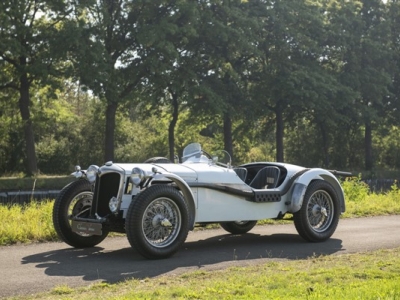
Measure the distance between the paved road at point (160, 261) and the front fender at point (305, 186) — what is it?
0.55m

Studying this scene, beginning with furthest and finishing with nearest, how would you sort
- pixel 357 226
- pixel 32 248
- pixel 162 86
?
pixel 162 86
pixel 357 226
pixel 32 248

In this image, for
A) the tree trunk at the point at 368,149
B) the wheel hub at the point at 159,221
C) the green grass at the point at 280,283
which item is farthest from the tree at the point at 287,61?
the green grass at the point at 280,283

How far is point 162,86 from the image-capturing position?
122ft

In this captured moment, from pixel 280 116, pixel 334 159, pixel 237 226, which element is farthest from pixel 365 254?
pixel 334 159

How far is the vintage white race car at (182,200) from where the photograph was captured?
9.14 meters

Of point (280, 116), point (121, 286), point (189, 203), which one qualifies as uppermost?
point (280, 116)

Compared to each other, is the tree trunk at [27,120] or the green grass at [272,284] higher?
the tree trunk at [27,120]

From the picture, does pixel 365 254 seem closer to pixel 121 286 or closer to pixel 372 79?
pixel 121 286

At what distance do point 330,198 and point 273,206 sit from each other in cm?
103

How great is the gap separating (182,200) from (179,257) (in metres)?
0.72

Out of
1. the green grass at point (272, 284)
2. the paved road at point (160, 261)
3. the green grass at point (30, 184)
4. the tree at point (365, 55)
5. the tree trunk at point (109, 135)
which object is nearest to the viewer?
the green grass at point (272, 284)

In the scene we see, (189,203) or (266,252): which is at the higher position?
(189,203)

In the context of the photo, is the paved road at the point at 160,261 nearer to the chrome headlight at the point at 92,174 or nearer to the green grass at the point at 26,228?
the green grass at the point at 26,228

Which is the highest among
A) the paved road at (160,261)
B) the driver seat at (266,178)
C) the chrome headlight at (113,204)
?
the driver seat at (266,178)
